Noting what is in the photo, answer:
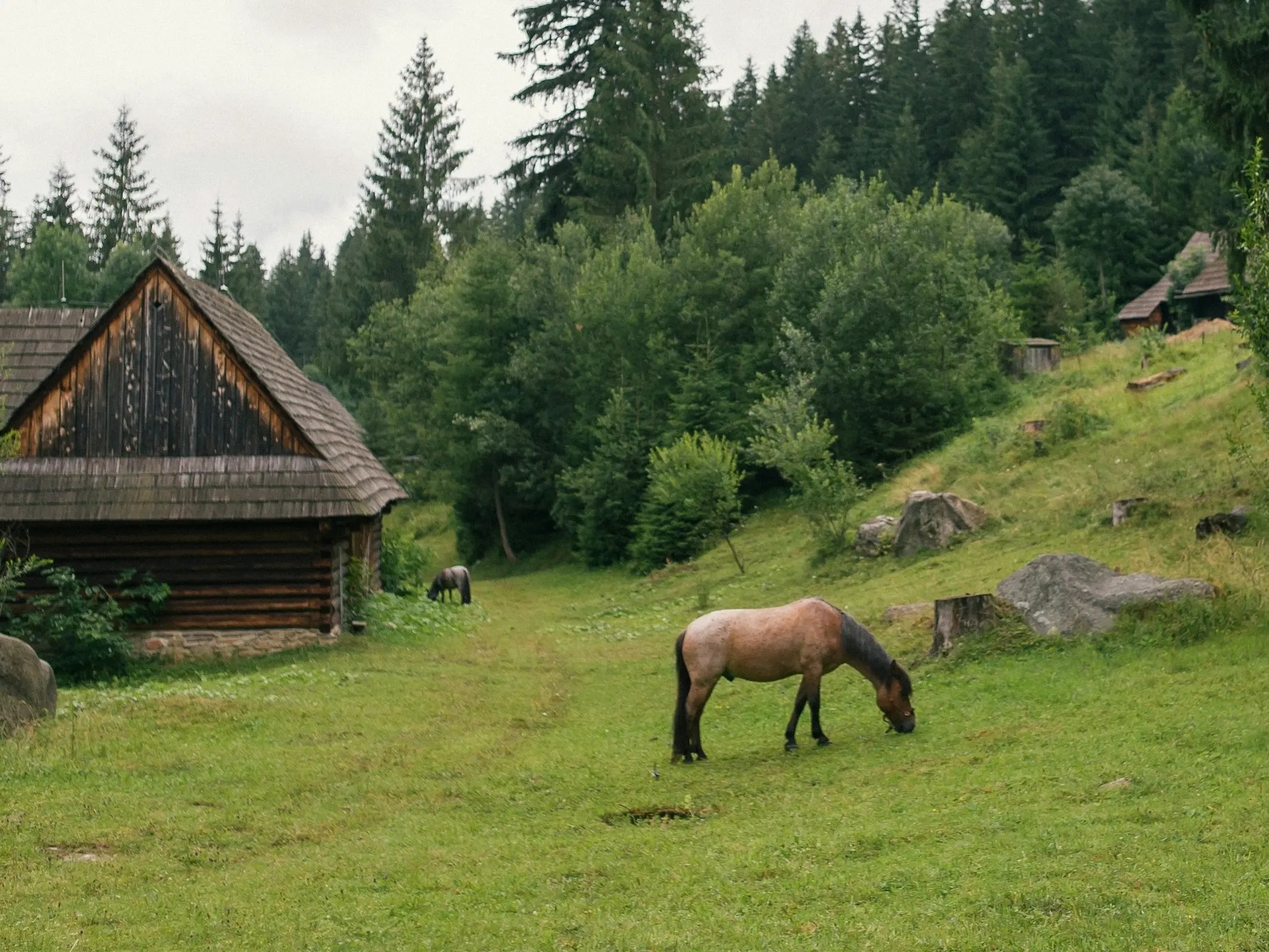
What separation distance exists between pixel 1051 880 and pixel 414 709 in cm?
1029

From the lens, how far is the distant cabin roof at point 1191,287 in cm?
4400

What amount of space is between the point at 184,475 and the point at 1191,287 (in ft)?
124

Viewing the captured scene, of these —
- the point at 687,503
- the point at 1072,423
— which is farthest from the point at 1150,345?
the point at 687,503

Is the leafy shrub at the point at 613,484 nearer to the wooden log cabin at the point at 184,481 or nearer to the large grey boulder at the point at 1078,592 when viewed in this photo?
the wooden log cabin at the point at 184,481

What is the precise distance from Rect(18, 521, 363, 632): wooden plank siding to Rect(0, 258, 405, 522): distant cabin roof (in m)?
0.55

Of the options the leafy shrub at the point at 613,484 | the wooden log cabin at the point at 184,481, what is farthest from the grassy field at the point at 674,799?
the leafy shrub at the point at 613,484

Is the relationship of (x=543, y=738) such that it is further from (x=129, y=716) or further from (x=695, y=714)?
(x=129, y=716)

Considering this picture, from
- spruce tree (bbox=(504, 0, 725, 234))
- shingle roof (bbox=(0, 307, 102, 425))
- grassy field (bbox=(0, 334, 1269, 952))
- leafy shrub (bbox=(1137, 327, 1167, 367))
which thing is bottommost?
grassy field (bbox=(0, 334, 1269, 952))

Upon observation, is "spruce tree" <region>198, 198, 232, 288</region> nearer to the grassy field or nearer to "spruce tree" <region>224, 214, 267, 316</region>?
"spruce tree" <region>224, 214, 267, 316</region>

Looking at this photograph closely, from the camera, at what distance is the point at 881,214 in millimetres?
40906

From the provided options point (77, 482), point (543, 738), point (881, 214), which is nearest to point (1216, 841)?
point (543, 738)

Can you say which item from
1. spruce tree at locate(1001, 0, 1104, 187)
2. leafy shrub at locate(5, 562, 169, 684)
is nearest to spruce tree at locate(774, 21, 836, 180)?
spruce tree at locate(1001, 0, 1104, 187)

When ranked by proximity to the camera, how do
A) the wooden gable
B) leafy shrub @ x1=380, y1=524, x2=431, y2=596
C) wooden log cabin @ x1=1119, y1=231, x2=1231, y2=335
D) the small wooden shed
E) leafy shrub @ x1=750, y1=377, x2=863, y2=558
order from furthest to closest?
1. wooden log cabin @ x1=1119, y1=231, x2=1231, y2=335
2. the small wooden shed
3. leafy shrub @ x1=380, y1=524, x2=431, y2=596
4. leafy shrub @ x1=750, y1=377, x2=863, y2=558
5. the wooden gable

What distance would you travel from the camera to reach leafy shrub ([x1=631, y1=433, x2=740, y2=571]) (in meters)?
31.8
